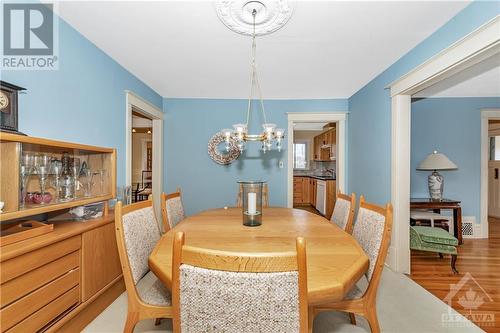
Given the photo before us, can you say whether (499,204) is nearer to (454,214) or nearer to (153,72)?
(454,214)

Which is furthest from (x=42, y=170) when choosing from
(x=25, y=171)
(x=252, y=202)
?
(x=252, y=202)

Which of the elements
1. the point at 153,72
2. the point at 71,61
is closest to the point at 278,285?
the point at 71,61

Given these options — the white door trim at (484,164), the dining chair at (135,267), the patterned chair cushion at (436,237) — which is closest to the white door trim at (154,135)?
the dining chair at (135,267)

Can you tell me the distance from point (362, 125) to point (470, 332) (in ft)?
8.33

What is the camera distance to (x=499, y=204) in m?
A: 5.18

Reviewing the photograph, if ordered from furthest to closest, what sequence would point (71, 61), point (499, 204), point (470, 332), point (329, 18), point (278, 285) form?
point (499, 204) < point (71, 61) < point (329, 18) < point (470, 332) < point (278, 285)

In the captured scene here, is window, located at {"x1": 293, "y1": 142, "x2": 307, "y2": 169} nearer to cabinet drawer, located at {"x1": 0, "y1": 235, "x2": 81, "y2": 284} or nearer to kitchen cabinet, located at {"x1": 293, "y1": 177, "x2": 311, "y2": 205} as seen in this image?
kitchen cabinet, located at {"x1": 293, "y1": 177, "x2": 311, "y2": 205}

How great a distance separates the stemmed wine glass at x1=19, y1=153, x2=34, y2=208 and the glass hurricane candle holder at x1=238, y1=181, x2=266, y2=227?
137 centimetres

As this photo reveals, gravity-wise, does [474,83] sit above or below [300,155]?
above

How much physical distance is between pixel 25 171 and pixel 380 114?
11.4 ft

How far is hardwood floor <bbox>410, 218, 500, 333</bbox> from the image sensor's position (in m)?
1.92

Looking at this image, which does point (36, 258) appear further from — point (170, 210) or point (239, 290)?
point (239, 290)

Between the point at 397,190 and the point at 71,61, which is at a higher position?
the point at 71,61

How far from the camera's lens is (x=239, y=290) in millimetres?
697
